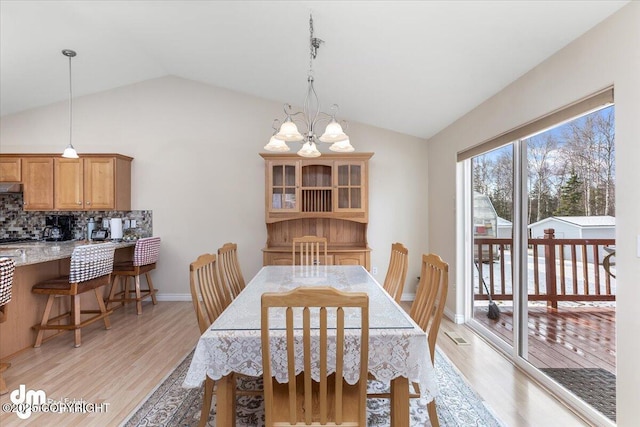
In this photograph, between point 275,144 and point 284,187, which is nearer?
point 275,144

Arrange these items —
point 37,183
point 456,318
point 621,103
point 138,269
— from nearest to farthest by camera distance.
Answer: point 621,103 < point 456,318 < point 138,269 < point 37,183

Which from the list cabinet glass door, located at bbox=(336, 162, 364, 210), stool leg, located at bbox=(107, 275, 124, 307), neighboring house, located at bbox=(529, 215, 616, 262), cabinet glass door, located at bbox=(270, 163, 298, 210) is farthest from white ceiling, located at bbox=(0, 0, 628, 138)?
stool leg, located at bbox=(107, 275, 124, 307)

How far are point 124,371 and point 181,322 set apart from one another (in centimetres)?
111

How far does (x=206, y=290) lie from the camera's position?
1856mm

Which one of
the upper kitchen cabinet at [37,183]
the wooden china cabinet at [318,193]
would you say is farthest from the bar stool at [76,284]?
the wooden china cabinet at [318,193]

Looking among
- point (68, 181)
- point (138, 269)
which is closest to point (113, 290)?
point (138, 269)

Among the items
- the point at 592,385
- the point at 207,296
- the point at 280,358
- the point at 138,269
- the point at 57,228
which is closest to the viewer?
the point at 280,358

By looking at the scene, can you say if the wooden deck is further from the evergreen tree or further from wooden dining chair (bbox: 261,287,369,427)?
wooden dining chair (bbox: 261,287,369,427)

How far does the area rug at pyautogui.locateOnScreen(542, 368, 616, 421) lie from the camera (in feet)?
6.18

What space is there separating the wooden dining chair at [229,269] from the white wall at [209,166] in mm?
1736

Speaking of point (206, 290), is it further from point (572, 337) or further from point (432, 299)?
point (572, 337)

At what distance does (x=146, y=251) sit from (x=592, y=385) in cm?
442

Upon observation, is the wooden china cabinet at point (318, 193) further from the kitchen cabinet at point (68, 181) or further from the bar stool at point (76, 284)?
the kitchen cabinet at point (68, 181)

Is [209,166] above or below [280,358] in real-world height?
above
